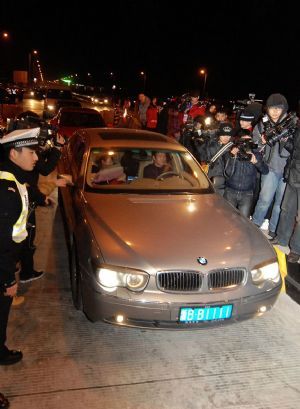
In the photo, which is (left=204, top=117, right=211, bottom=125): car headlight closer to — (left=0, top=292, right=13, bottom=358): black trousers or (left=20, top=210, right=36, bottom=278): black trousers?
(left=20, top=210, right=36, bottom=278): black trousers

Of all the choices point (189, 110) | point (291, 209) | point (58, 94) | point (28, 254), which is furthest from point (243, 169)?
point (58, 94)

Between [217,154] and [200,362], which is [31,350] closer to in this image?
[200,362]

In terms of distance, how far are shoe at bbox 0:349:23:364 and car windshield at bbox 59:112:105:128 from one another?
28.8 feet

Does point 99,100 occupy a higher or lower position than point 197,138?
lower

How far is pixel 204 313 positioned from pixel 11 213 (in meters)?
1.56

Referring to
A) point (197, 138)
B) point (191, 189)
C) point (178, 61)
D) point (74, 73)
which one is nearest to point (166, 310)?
point (191, 189)

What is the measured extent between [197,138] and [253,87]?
269 feet

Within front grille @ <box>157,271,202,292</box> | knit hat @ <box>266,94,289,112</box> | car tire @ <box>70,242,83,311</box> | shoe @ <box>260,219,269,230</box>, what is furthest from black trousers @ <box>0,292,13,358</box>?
shoe @ <box>260,219,269,230</box>

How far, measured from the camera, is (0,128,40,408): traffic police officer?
270cm

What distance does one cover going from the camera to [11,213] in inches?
107

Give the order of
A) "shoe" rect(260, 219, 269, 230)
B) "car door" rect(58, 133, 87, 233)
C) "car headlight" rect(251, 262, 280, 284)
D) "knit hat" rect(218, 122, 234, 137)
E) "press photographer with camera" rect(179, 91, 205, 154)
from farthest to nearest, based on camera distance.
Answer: "press photographer with camera" rect(179, 91, 205, 154)
"shoe" rect(260, 219, 269, 230)
"knit hat" rect(218, 122, 234, 137)
"car door" rect(58, 133, 87, 233)
"car headlight" rect(251, 262, 280, 284)

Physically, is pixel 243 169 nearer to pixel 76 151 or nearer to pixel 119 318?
pixel 76 151

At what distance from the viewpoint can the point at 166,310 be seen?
3164 mm

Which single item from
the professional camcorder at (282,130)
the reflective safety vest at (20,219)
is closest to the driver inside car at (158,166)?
the professional camcorder at (282,130)
